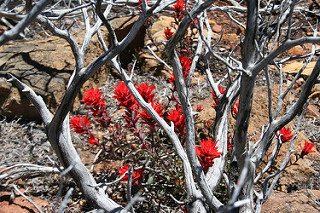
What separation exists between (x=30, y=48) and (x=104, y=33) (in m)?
0.98

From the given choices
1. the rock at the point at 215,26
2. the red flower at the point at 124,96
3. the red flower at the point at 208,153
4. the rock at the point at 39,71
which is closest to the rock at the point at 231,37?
the rock at the point at 215,26

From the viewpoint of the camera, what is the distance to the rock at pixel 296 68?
167 inches

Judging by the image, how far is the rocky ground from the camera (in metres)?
2.24

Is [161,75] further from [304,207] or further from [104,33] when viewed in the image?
[304,207]

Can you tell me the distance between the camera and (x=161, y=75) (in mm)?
4086

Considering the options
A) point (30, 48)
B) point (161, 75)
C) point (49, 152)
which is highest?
point (30, 48)

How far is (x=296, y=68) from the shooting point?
4.34 metres

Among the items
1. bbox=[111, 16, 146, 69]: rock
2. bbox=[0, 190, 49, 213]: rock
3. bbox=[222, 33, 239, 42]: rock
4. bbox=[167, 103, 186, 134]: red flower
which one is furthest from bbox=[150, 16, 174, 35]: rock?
bbox=[0, 190, 49, 213]: rock

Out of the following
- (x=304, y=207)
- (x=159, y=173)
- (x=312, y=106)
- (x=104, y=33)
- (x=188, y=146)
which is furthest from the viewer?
(x=104, y=33)

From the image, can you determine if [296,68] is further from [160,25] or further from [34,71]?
[34,71]

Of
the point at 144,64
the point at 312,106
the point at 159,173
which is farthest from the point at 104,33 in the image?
the point at 312,106

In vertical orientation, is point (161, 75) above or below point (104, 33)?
below

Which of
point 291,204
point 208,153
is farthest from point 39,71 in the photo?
point 291,204

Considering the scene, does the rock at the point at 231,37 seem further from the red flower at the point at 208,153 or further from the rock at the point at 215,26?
the red flower at the point at 208,153
